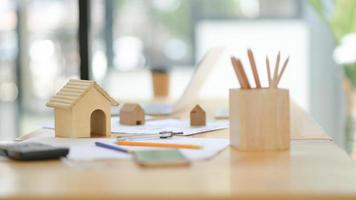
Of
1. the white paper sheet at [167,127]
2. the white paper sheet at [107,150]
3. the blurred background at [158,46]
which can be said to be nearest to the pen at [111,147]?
the white paper sheet at [107,150]

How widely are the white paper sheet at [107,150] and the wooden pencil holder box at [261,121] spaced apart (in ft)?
0.19

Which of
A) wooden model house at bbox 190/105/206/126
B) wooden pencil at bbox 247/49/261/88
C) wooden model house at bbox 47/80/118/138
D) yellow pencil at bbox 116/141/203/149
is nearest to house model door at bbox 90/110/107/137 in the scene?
wooden model house at bbox 47/80/118/138

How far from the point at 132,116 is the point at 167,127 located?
12 cm

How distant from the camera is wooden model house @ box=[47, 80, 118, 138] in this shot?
4.77 feet

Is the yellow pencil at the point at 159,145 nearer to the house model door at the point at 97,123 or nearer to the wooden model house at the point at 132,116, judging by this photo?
the house model door at the point at 97,123

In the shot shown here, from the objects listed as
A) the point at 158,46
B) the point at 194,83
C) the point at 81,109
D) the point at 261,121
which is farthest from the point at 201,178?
the point at 158,46

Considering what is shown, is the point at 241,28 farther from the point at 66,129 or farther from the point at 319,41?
the point at 66,129

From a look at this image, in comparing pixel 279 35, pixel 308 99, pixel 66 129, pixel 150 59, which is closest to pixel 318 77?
pixel 308 99

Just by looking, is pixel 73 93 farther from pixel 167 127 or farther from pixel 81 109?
pixel 167 127

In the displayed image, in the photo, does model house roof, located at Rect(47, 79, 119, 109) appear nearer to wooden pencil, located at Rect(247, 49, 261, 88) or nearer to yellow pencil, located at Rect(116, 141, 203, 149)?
yellow pencil, located at Rect(116, 141, 203, 149)

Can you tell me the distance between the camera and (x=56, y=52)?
5828 mm

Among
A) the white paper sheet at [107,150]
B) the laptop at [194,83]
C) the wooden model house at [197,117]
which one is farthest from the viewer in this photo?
the laptop at [194,83]

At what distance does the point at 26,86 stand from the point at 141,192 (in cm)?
511

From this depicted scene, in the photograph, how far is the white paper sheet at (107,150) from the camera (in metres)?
1.18
